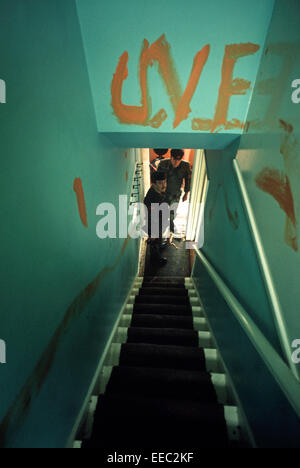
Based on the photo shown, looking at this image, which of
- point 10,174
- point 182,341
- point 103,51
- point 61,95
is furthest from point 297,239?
point 182,341

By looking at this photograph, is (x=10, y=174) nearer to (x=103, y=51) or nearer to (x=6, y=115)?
(x=6, y=115)

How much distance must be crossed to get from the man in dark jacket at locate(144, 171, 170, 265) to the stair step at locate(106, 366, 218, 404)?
11.5 ft

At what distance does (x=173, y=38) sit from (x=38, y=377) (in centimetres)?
221

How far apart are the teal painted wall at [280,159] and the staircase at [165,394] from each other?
3.26 ft

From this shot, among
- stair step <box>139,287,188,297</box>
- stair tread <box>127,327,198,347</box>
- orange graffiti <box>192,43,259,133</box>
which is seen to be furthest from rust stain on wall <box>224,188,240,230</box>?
stair step <box>139,287,188,297</box>

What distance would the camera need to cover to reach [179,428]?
4.80ft

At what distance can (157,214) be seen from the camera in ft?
16.7

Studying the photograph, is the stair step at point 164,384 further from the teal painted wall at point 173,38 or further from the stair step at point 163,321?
the teal painted wall at point 173,38

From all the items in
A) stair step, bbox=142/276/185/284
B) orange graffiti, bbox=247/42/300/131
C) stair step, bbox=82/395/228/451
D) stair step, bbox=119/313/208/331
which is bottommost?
stair step, bbox=82/395/228/451

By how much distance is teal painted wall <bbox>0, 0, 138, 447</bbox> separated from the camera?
79 centimetres

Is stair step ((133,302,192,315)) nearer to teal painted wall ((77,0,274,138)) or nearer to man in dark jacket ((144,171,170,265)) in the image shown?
man in dark jacket ((144,171,170,265))

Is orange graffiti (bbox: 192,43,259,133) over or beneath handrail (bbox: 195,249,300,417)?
over

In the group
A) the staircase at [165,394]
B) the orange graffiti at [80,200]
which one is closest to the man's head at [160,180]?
the staircase at [165,394]
